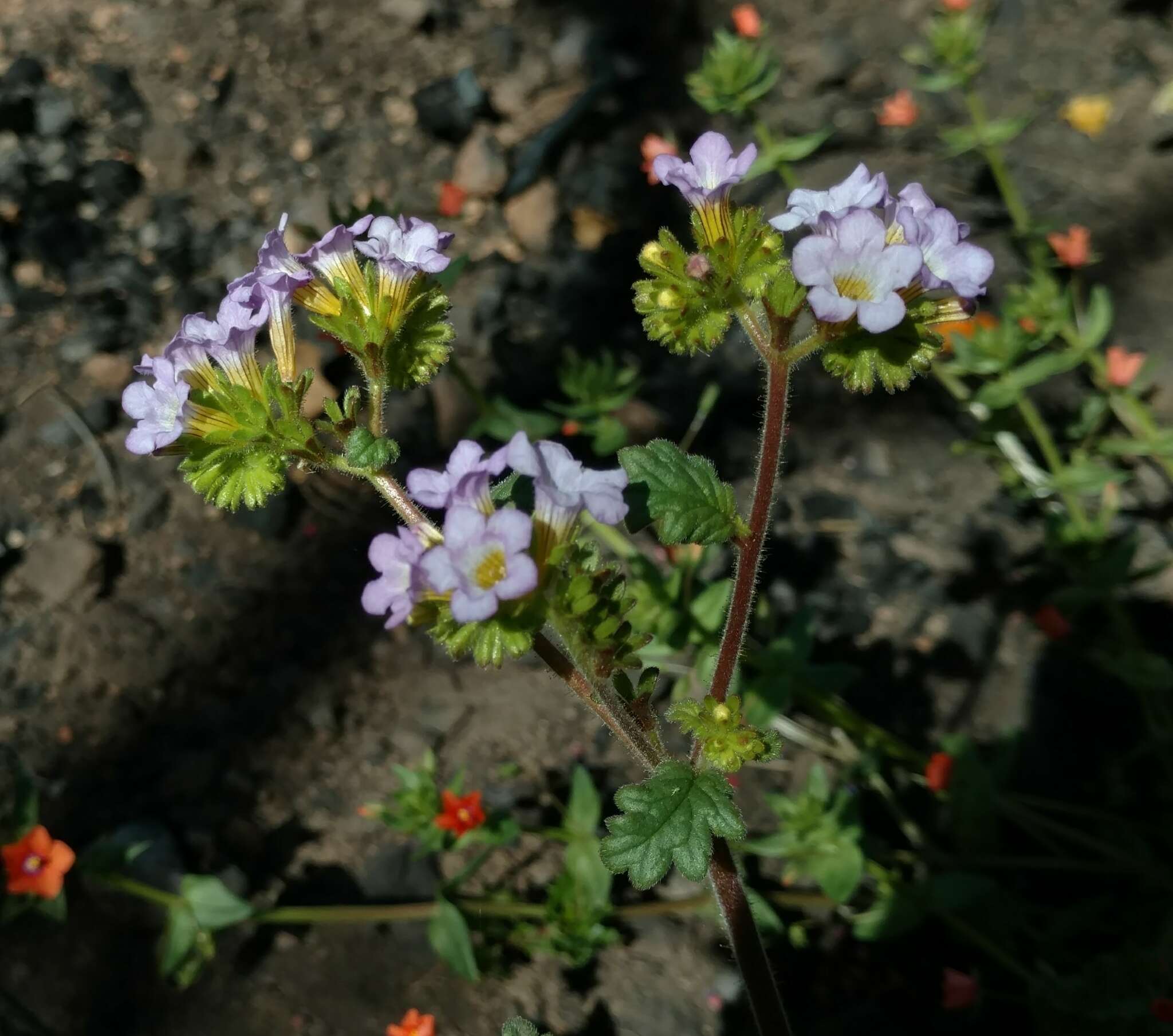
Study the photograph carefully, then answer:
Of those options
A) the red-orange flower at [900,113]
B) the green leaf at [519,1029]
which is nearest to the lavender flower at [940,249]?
the green leaf at [519,1029]

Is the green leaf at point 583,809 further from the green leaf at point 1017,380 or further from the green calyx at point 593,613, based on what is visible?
the green leaf at point 1017,380

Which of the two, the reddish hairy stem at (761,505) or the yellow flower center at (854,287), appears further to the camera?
the reddish hairy stem at (761,505)

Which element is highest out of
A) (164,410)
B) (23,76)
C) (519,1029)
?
(164,410)

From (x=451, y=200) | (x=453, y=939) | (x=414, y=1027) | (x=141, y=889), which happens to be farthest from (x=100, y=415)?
(x=414, y=1027)

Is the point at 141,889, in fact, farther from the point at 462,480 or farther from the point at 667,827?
the point at 462,480

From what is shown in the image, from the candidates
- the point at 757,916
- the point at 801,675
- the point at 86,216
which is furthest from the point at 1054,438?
the point at 86,216

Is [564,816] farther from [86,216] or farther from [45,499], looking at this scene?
[86,216]
